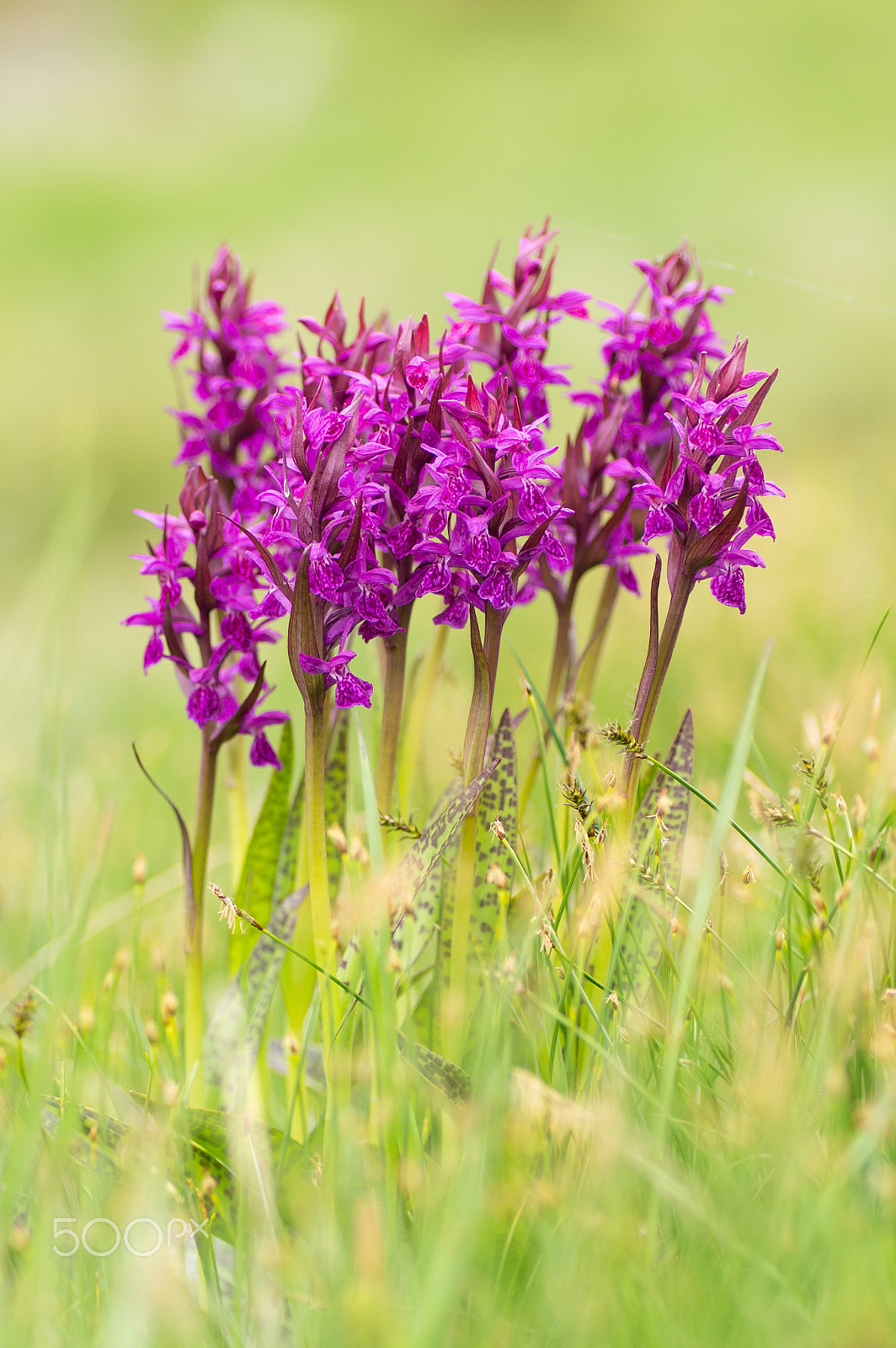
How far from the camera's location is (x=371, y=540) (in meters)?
1.91

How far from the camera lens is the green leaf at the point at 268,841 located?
261 centimetres

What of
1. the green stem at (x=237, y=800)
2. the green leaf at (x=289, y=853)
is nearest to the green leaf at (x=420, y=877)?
the green leaf at (x=289, y=853)

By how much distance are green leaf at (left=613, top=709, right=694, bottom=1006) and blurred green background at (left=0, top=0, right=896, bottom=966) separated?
0.97 metres

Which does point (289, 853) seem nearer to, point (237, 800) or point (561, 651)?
point (237, 800)

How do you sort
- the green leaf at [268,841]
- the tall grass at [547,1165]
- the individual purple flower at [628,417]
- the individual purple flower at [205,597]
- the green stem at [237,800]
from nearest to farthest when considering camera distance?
the tall grass at [547,1165] → the individual purple flower at [205,597] → the individual purple flower at [628,417] → the green leaf at [268,841] → the green stem at [237,800]

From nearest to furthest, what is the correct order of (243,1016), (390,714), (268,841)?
(390,714)
(243,1016)
(268,841)

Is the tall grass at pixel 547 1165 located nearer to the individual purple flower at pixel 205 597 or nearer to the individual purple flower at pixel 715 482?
the individual purple flower at pixel 715 482

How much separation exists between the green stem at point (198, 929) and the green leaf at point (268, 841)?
7.9 inches

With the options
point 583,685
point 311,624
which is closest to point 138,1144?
point 311,624

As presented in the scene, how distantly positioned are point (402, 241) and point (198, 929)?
45.9 ft

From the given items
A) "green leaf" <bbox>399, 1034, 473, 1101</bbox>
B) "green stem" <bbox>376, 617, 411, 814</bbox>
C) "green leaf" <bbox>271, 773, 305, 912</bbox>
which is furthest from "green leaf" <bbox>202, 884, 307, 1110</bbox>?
"green leaf" <bbox>399, 1034, 473, 1101</bbox>

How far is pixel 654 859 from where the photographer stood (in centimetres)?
194

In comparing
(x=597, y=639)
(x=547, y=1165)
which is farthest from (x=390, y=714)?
(x=547, y=1165)

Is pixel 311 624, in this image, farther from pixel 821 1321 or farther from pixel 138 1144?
pixel 821 1321
